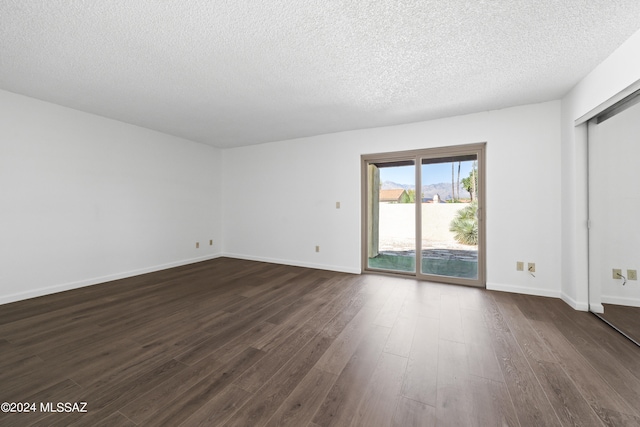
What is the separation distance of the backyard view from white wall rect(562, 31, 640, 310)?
93 cm

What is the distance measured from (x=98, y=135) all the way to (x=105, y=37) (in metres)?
2.34

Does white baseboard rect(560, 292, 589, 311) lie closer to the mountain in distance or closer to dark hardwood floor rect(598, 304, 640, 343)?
dark hardwood floor rect(598, 304, 640, 343)

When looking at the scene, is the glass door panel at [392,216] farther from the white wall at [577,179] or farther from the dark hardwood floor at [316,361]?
the white wall at [577,179]

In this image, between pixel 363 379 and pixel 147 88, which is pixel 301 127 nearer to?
pixel 147 88

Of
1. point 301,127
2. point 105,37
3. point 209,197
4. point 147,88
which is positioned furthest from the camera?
point 209,197

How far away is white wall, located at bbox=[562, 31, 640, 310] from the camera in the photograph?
7.54 ft

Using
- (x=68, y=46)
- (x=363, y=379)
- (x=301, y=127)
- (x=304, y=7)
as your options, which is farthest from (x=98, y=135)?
(x=363, y=379)

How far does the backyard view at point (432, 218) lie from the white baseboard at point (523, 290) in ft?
0.96

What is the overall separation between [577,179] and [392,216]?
7.21 feet

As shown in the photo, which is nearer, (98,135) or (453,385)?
(453,385)

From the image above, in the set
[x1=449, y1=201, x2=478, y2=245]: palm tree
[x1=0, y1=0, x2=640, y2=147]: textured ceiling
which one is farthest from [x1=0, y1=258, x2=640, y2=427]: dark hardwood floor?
[x1=0, y1=0, x2=640, y2=147]: textured ceiling

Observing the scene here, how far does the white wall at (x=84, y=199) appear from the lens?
2.91 metres

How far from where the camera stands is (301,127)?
13.5 ft

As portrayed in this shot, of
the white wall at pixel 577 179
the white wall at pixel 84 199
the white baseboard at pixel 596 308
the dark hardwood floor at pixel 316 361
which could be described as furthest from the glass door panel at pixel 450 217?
the white wall at pixel 84 199
